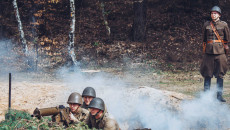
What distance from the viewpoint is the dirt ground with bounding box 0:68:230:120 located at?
943 centimetres

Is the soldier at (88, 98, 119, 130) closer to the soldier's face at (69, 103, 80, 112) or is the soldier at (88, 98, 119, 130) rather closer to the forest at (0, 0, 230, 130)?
the soldier's face at (69, 103, 80, 112)

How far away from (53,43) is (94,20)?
3613mm

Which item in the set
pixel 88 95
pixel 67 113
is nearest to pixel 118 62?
pixel 88 95

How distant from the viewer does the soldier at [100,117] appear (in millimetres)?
5406

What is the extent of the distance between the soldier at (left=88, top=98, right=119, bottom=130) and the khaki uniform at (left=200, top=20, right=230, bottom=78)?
381cm

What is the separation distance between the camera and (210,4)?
65.3ft

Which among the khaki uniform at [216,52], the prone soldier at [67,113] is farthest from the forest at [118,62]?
the khaki uniform at [216,52]

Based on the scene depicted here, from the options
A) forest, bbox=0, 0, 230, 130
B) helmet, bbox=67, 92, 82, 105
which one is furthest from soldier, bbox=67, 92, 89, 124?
forest, bbox=0, 0, 230, 130

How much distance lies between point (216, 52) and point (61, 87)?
5.32 m

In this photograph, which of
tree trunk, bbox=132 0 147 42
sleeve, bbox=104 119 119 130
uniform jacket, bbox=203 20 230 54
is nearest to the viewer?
sleeve, bbox=104 119 119 130

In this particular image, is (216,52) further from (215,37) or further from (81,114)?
(81,114)

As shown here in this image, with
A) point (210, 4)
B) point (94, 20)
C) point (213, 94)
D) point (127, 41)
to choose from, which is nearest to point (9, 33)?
point (94, 20)

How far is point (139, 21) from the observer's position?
57.3 ft

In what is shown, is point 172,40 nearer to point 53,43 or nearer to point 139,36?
point 139,36
